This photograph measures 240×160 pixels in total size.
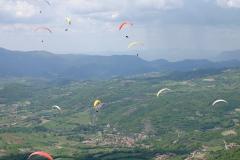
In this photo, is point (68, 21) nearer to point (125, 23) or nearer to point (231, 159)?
point (125, 23)

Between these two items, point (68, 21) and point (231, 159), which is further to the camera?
point (231, 159)

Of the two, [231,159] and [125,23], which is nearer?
[125,23]

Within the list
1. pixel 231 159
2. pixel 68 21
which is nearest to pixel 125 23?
pixel 68 21
